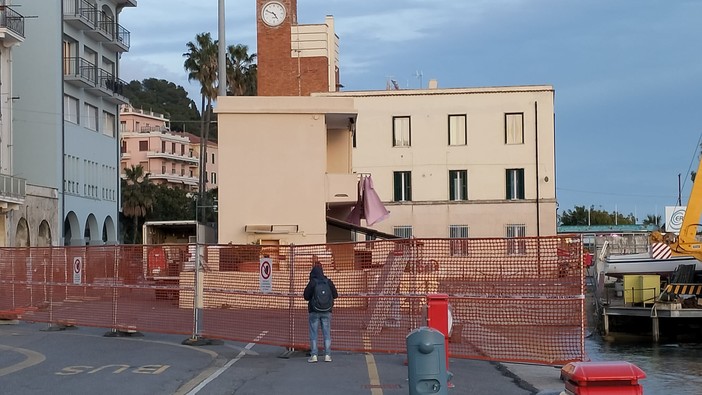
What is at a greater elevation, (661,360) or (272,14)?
(272,14)

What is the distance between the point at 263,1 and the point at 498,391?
57.8 m

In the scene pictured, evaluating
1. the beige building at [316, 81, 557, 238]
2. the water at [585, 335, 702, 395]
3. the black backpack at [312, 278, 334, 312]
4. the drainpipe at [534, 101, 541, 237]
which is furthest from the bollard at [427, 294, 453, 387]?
the drainpipe at [534, 101, 541, 237]

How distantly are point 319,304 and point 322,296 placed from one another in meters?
0.16

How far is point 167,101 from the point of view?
6270 inches

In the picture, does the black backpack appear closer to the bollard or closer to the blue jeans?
the blue jeans

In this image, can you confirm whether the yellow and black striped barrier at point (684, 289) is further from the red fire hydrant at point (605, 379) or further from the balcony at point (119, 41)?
the balcony at point (119, 41)

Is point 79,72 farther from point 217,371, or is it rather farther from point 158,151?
point 158,151

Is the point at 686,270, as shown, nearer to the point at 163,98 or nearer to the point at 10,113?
the point at 10,113

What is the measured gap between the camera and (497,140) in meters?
64.4

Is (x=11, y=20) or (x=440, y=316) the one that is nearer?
(x=440, y=316)

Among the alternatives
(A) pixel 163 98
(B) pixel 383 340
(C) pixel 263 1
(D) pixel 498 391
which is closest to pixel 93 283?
(B) pixel 383 340

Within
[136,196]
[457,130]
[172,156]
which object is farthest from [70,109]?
[172,156]

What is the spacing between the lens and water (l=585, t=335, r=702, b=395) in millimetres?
22719

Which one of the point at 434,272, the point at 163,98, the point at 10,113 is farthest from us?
the point at 163,98
